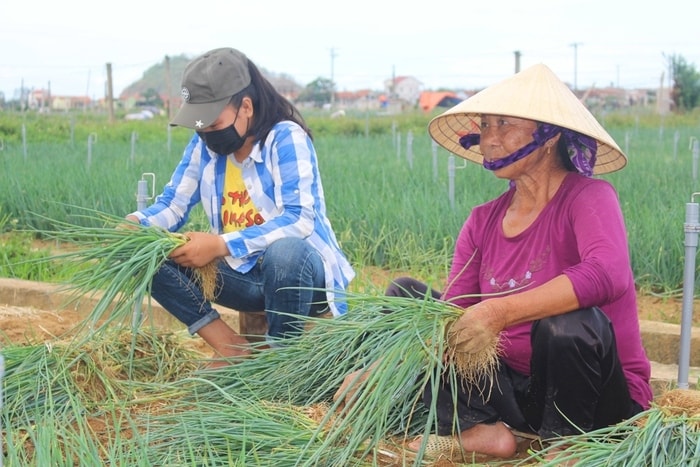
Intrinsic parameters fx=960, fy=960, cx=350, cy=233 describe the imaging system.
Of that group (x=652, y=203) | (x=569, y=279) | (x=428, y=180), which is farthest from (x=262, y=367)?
(x=428, y=180)

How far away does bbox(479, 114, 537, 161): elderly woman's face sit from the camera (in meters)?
2.31

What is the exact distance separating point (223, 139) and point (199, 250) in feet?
1.25

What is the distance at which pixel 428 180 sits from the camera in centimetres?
684

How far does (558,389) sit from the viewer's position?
2.11 m

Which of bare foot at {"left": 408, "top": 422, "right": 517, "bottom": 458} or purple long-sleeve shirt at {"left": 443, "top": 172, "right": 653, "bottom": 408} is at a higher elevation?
purple long-sleeve shirt at {"left": 443, "top": 172, "right": 653, "bottom": 408}

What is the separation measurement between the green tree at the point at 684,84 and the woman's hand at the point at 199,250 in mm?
29783

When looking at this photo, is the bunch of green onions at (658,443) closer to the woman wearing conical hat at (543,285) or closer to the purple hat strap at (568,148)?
the woman wearing conical hat at (543,285)

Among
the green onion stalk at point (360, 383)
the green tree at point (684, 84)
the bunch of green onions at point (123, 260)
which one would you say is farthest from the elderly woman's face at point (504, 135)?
the green tree at point (684, 84)

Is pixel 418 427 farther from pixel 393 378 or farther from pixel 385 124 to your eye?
pixel 385 124

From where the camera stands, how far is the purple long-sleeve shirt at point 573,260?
2.09m

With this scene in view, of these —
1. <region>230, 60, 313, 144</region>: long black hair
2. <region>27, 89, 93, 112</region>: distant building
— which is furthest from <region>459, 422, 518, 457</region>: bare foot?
<region>27, 89, 93, 112</region>: distant building

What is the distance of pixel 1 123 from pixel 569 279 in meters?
15.3

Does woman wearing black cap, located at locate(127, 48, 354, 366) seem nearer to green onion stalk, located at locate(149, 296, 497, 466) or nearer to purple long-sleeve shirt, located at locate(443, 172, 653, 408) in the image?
green onion stalk, located at locate(149, 296, 497, 466)

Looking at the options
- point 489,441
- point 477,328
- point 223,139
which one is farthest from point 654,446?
point 223,139
